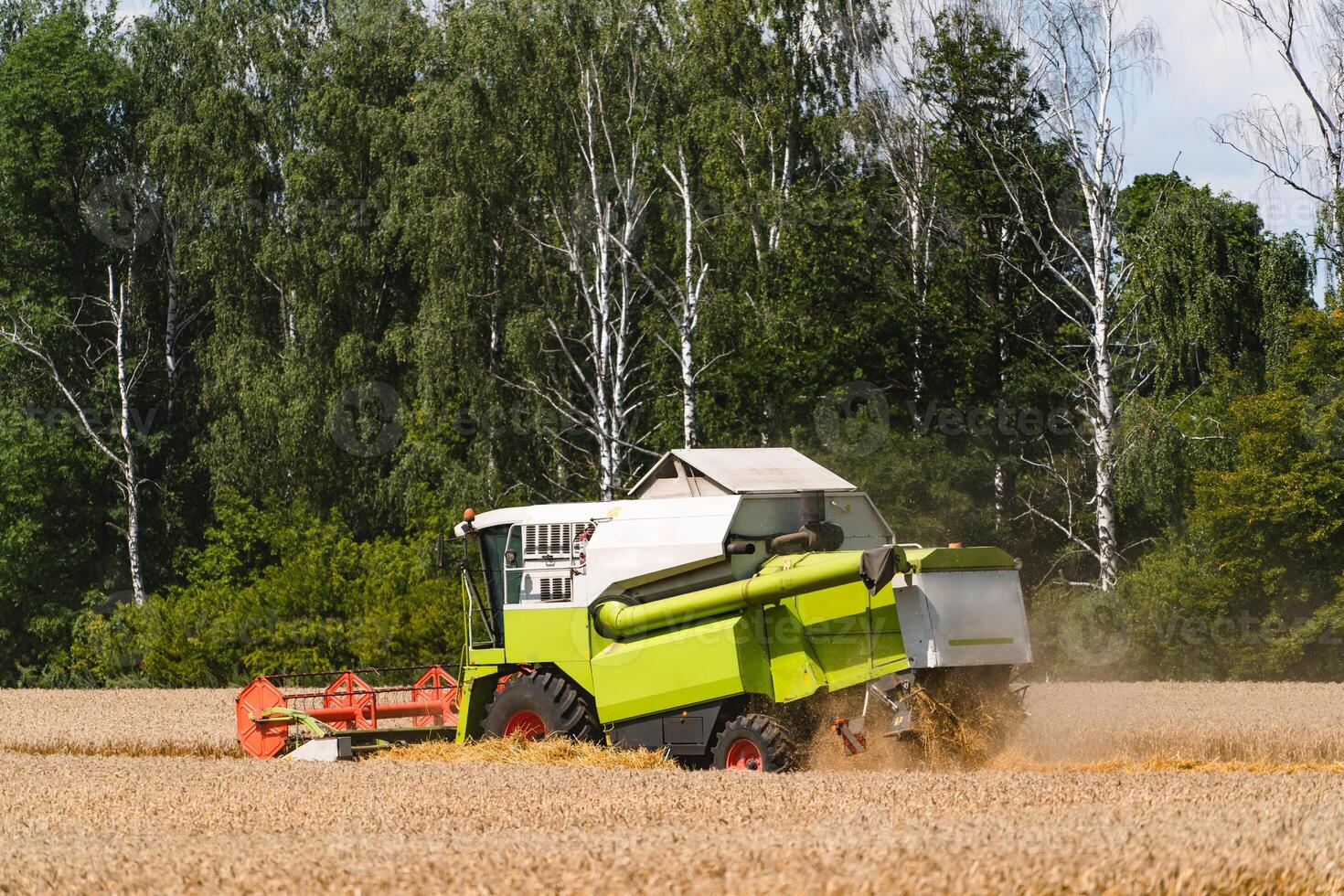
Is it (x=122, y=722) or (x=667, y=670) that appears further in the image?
(x=122, y=722)

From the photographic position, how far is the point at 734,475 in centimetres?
1263

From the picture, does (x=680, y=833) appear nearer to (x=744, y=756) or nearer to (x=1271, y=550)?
(x=744, y=756)

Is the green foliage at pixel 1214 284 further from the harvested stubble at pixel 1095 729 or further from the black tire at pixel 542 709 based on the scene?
the black tire at pixel 542 709

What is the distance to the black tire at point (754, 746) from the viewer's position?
36.3 ft

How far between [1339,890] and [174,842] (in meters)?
5.10

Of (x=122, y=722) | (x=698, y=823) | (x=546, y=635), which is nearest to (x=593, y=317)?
(x=122, y=722)

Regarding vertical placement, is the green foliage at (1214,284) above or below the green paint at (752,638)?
above

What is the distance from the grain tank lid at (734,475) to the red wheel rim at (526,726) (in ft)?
7.36

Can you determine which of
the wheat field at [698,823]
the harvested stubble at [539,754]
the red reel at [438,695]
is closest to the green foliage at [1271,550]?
the wheat field at [698,823]

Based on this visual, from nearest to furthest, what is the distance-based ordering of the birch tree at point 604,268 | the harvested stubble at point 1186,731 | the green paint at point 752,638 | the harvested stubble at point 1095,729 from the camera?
the green paint at point 752,638 → the harvested stubble at point 1095,729 → the harvested stubble at point 1186,731 → the birch tree at point 604,268

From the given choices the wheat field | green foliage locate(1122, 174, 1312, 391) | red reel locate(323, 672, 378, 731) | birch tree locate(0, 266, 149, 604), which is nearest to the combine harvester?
red reel locate(323, 672, 378, 731)

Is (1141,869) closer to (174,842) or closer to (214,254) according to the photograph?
(174,842)

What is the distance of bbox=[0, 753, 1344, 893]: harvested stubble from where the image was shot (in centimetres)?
538

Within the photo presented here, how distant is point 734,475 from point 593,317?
1574 centimetres
